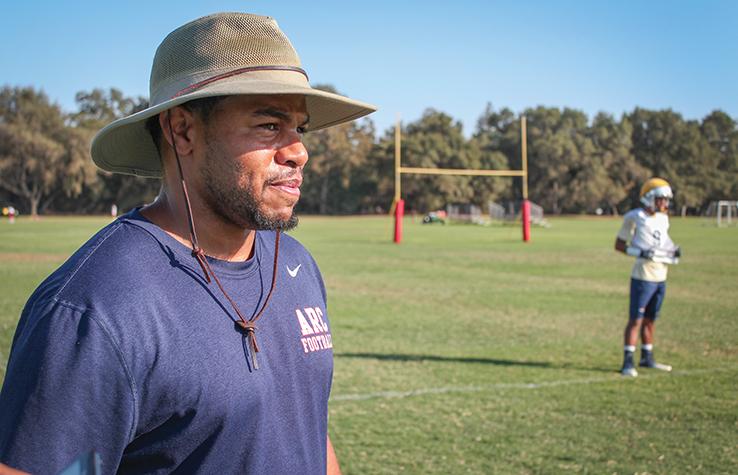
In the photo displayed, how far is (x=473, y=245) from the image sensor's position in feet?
111

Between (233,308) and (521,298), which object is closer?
(233,308)

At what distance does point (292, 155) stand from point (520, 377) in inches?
274

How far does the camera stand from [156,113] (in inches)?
81.2

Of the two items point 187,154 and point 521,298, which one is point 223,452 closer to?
point 187,154

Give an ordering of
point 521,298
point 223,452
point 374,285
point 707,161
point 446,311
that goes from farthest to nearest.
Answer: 1. point 707,161
2. point 374,285
3. point 521,298
4. point 446,311
5. point 223,452

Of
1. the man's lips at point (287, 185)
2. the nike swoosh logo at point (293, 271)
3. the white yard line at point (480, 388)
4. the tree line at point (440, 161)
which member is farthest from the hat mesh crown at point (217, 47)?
the tree line at point (440, 161)

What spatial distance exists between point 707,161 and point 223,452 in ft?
331

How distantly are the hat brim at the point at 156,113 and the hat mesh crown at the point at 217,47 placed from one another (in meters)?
0.07

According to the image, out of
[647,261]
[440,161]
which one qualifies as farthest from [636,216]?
[440,161]

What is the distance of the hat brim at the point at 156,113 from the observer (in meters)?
1.99

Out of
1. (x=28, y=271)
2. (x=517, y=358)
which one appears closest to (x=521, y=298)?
(x=517, y=358)

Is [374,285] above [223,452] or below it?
below

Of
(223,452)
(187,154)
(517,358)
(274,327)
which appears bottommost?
(517,358)

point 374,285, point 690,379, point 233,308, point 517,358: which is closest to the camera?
point 233,308
